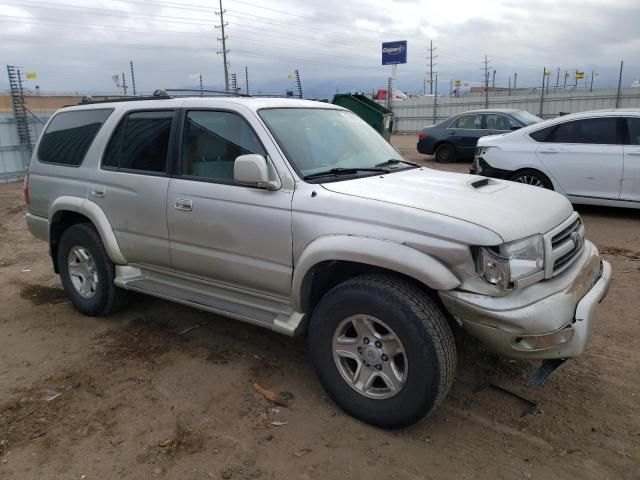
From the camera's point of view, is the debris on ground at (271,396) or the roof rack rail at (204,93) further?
the roof rack rail at (204,93)

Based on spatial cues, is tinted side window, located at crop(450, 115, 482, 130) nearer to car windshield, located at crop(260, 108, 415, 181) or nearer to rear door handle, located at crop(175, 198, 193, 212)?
car windshield, located at crop(260, 108, 415, 181)

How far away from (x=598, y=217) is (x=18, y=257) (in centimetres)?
840

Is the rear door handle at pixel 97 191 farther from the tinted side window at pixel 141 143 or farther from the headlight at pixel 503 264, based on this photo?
the headlight at pixel 503 264

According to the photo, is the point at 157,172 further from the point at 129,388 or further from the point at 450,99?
the point at 450,99

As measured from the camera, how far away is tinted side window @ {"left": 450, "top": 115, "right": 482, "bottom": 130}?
14617 millimetres

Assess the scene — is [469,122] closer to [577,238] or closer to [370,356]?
[577,238]

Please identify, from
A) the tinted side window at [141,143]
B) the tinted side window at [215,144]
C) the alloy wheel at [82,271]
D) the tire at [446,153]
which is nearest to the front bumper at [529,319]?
the tinted side window at [215,144]

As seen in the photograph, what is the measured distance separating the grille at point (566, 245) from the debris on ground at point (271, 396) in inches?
71.1

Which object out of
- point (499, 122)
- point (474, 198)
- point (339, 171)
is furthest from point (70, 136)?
point (499, 122)

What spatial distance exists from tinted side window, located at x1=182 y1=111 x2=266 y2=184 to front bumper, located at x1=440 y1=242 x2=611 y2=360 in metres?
1.69

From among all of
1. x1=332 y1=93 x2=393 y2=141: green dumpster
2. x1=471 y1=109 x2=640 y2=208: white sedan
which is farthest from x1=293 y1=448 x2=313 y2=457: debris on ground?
x1=332 y1=93 x2=393 y2=141: green dumpster

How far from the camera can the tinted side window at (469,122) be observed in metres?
14.6

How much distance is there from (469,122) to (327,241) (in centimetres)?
1288

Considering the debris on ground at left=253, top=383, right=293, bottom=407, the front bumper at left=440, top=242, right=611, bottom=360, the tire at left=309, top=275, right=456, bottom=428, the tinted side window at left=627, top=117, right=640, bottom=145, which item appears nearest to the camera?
the front bumper at left=440, top=242, right=611, bottom=360
